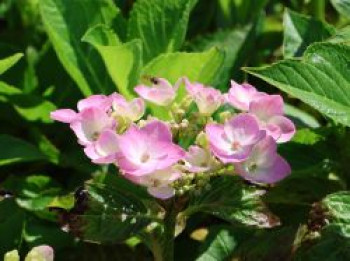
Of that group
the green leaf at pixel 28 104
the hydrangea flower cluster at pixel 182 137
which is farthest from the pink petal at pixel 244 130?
the green leaf at pixel 28 104

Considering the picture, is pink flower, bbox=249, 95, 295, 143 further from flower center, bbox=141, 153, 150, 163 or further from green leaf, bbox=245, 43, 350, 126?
flower center, bbox=141, 153, 150, 163

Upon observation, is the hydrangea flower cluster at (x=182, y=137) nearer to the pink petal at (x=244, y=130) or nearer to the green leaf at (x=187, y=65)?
the pink petal at (x=244, y=130)

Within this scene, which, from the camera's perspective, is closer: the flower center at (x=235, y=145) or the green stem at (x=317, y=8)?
the flower center at (x=235, y=145)

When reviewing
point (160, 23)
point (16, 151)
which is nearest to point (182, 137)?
point (160, 23)

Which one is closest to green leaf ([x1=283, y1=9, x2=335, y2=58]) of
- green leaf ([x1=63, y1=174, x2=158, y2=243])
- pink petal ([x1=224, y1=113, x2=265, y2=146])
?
pink petal ([x1=224, y1=113, x2=265, y2=146])

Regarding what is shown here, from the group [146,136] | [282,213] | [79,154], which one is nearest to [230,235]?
[282,213]
